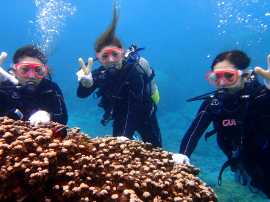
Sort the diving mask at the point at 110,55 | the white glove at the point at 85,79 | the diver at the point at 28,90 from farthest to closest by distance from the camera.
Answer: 1. the diving mask at the point at 110,55
2. the white glove at the point at 85,79
3. the diver at the point at 28,90

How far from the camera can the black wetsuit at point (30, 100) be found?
6715 mm

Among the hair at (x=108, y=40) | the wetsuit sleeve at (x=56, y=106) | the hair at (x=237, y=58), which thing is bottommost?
the wetsuit sleeve at (x=56, y=106)

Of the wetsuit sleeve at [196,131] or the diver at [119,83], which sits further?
the diver at [119,83]

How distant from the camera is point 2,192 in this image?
11.6ft

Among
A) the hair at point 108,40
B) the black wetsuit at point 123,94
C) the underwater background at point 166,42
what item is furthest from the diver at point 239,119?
the underwater background at point 166,42

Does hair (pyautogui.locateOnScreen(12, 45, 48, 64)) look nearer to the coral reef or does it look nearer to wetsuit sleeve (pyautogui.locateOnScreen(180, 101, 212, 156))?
the coral reef

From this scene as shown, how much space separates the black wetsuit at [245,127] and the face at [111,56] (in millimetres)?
2227

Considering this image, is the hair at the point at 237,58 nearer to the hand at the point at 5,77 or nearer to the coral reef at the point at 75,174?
the coral reef at the point at 75,174

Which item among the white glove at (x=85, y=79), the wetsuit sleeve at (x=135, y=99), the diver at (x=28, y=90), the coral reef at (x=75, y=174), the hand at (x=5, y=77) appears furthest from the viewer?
the wetsuit sleeve at (x=135, y=99)

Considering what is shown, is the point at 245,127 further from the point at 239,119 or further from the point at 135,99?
the point at 135,99

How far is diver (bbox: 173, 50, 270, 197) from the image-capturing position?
625cm

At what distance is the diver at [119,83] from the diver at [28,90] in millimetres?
718

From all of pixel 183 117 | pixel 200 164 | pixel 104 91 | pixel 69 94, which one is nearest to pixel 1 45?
pixel 69 94

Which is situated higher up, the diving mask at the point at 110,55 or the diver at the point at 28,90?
the diving mask at the point at 110,55
